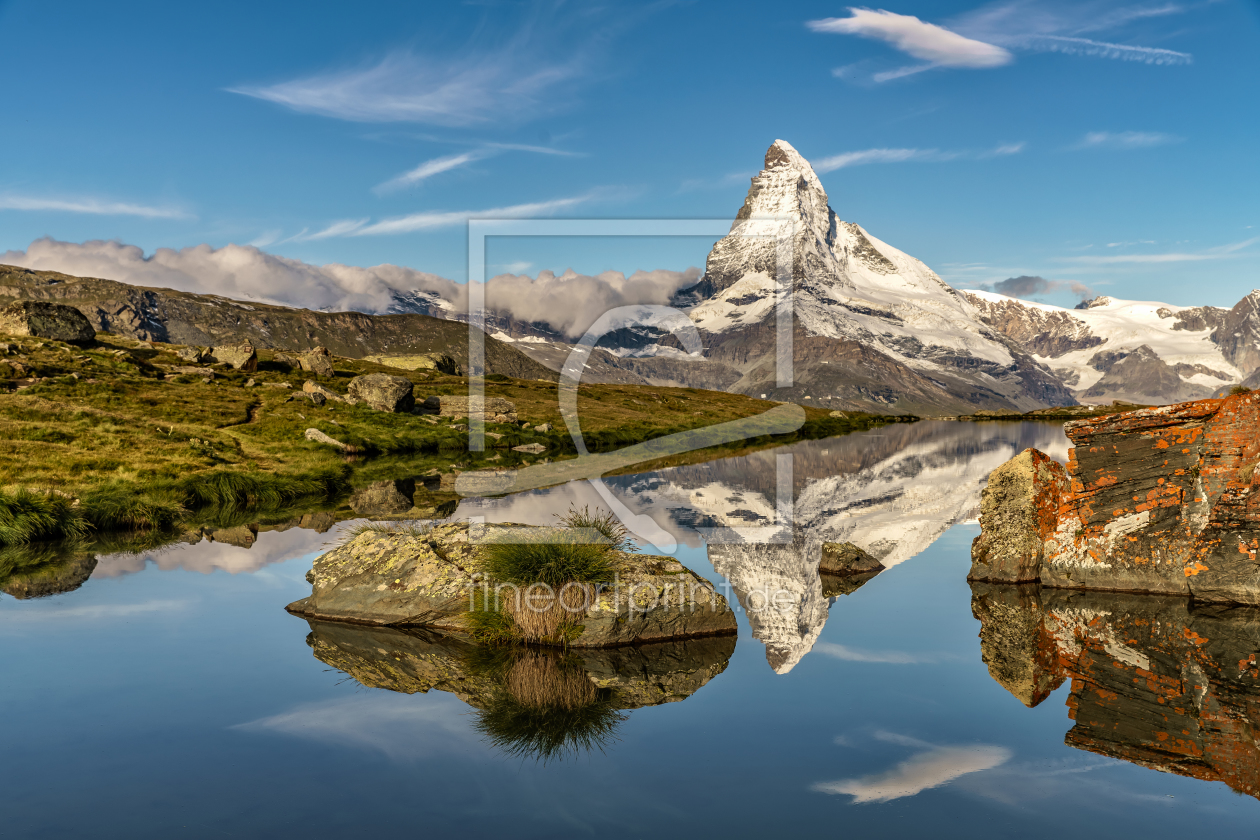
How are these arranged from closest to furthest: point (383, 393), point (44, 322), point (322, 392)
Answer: point (322, 392) → point (383, 393) → point (44, 322)

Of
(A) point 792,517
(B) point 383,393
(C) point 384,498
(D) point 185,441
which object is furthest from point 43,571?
(B) point 383,393

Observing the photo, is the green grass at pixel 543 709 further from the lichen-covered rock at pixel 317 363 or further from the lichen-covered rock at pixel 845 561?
the lichen-covered rock at pixel 317 363

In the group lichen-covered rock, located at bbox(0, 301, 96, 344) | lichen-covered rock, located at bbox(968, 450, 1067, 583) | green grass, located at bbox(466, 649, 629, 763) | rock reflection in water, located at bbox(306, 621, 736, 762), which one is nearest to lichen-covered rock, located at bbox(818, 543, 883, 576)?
lichen-covered rock, located at bbox(968, 450, 1067, 583)

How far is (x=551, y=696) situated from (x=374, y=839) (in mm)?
3701

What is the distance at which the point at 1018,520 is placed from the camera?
17.8 meters

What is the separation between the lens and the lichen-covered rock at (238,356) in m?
84.4

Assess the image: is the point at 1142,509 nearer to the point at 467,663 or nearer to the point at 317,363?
the point at 467,663

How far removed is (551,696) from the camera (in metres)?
10.6

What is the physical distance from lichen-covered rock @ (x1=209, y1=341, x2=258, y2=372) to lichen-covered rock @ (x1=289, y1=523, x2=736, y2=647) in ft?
253

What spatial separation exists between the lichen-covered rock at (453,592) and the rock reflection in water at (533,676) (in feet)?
1.06

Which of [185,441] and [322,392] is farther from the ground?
[322,392]

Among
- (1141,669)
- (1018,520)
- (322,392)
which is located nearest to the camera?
(1141,669)

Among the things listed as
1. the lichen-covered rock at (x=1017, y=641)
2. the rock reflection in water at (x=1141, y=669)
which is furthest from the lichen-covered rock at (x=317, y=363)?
the rock reflection in water at (x=1141, y=669)

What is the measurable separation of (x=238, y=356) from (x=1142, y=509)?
86.6 m
